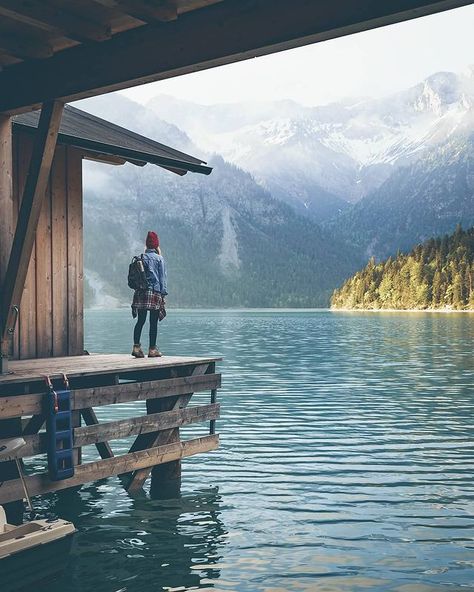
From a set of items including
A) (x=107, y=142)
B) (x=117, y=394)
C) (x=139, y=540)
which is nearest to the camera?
(x=139, y=540)

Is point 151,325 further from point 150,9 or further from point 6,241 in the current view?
point 150,9

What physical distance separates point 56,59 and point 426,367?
125 feet

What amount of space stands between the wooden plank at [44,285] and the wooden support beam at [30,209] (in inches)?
140

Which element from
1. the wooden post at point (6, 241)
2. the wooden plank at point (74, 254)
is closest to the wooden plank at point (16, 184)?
the wooden plank at point (74, 254)

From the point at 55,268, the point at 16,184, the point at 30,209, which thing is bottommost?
the point at 55,268

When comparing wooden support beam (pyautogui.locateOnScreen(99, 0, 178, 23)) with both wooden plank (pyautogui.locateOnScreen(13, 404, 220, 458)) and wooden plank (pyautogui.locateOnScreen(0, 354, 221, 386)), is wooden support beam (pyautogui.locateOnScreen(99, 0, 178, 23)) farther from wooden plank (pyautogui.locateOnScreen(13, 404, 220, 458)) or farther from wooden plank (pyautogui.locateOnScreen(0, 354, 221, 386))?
wooden plank (pyautogui.locateOnScreen(13, 404, 220, 458))

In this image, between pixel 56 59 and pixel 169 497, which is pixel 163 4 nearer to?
pixel 56 59

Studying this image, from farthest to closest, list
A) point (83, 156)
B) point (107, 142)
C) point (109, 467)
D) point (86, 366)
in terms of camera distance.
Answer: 1. point (83, 156)
2. point (107, 142)
3. point (86, 366)
4. point (109, 467)

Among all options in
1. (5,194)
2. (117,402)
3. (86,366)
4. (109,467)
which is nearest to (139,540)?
(109,467)

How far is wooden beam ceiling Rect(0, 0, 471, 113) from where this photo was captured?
8.11m

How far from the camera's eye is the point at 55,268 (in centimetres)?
1564

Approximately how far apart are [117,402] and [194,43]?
5.48 meters

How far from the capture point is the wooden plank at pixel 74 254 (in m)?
16.0

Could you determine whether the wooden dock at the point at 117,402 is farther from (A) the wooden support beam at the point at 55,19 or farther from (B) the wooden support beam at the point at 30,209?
(A) the wooden support beam at the point at 55,19
